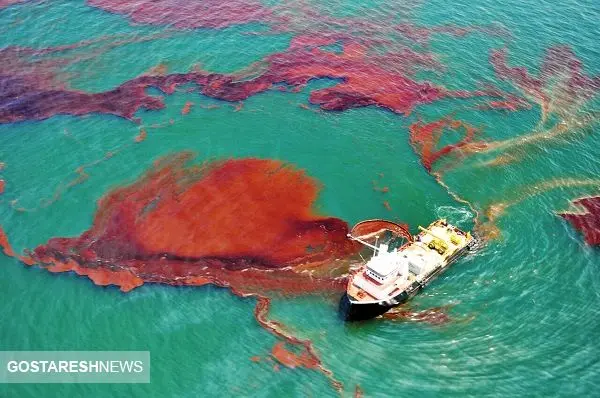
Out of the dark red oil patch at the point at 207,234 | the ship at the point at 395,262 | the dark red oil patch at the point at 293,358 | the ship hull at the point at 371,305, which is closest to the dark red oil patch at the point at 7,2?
the dark red oil patch at the point at 207,234

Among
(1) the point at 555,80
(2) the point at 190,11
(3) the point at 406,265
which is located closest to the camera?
(3) the point at 406,265

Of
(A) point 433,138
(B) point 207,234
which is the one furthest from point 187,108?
(A) point 433,138

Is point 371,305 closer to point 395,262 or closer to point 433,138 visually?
point 395,262

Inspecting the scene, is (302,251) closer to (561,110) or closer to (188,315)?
(188,315)

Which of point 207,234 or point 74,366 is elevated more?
point 207,234

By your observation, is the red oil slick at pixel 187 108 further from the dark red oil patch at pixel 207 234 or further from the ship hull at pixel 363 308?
the ship hull at pixel 363 308

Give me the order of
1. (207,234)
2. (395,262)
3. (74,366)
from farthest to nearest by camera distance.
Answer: (207,234)
(395,262)
(74,366)

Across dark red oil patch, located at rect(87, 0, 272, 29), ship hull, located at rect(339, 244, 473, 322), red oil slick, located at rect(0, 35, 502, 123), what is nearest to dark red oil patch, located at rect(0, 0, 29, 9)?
dark red oil patch, located at rect(87, 0, 272, 29)

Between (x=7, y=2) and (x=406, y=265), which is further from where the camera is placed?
(x=7, y=2)
